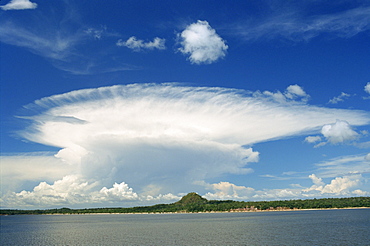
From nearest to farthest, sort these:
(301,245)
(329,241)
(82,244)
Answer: (301,245) < (329,241) < (82,244)

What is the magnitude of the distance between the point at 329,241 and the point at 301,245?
11131mm

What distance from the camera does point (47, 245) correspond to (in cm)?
10088

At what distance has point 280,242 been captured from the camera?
88.1m

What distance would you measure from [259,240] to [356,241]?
25.3 metres

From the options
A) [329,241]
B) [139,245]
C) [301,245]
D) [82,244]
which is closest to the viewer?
[301,245]

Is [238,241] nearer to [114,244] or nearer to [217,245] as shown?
[217,245]

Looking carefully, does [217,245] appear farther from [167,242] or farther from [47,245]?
[47,245]

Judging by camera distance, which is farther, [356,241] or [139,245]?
[139,245]

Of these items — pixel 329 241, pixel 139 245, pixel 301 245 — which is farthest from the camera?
pixel 139 245

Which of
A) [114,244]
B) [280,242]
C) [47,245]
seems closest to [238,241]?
A: [280,242]

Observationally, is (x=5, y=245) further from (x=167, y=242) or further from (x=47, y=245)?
(x=167, y=242)

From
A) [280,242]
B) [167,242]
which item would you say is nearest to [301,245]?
[280,242]

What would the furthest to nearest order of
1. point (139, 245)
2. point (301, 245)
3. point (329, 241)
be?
point (139, 245) → point (329, 241) → point (301, 245)

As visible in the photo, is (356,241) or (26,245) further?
(26,245)
